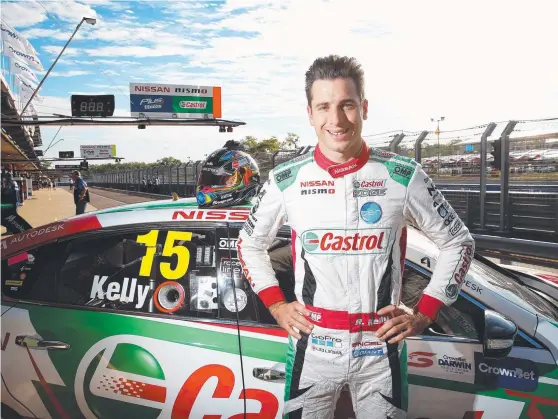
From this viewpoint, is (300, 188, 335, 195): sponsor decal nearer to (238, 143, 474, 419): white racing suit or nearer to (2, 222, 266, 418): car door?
(238, 143, 474, 419): white racing suit

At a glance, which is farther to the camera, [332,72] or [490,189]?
[490,189]

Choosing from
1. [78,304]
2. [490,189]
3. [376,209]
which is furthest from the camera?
[490,189]

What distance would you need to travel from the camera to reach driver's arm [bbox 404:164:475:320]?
70.3 inches

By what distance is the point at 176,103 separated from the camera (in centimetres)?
3759

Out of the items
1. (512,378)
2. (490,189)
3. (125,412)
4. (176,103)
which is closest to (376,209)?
(512,378)

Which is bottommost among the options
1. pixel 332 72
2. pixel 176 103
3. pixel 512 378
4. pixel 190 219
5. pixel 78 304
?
pixel 512 378

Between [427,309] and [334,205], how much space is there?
0.51 metres

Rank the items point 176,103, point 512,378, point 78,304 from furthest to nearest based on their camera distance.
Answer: point 176,103
point 78,304
point 512,378

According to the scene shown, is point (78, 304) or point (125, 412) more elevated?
point (78, 304)

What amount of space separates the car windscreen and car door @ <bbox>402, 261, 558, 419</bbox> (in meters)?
0.23

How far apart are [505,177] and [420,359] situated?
30.8 ft

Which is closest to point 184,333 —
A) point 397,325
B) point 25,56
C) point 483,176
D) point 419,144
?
point 397,325

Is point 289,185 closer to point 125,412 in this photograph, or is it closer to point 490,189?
point 125,412

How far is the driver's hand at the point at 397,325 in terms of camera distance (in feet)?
5.59
